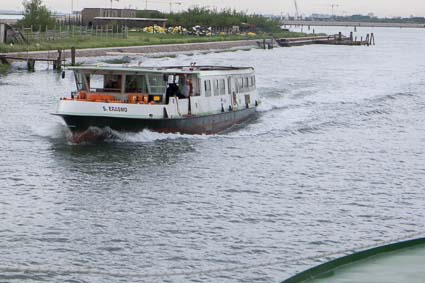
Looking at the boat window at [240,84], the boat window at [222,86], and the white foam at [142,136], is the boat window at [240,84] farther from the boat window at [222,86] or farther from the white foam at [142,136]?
the white foam at [142,136]

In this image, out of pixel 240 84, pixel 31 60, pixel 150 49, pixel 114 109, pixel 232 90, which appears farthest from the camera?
pixel 150 49

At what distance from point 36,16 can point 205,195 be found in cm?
9059

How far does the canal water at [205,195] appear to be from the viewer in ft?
73.7

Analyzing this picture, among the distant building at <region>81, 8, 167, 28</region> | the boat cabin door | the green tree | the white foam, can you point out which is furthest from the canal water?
the distant building at <region>81, 8, 167, 28</region>

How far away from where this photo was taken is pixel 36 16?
115438 millimetres

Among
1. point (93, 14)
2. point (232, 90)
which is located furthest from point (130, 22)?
point (232, 90)

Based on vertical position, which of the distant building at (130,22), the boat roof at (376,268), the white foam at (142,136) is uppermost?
the distant building at (130,22)

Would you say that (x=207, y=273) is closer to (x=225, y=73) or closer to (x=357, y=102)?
(x=225, y=73)

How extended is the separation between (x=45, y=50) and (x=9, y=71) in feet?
55.1

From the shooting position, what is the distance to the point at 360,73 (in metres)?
89.0

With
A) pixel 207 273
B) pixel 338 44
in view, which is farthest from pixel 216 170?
pixel 338 44

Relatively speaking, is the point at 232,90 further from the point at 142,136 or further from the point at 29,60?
the point at 29,60

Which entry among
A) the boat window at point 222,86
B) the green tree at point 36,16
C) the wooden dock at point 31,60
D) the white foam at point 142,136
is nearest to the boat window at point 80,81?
the white foam at point 142,136

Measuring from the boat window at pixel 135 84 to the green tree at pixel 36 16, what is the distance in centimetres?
7533
